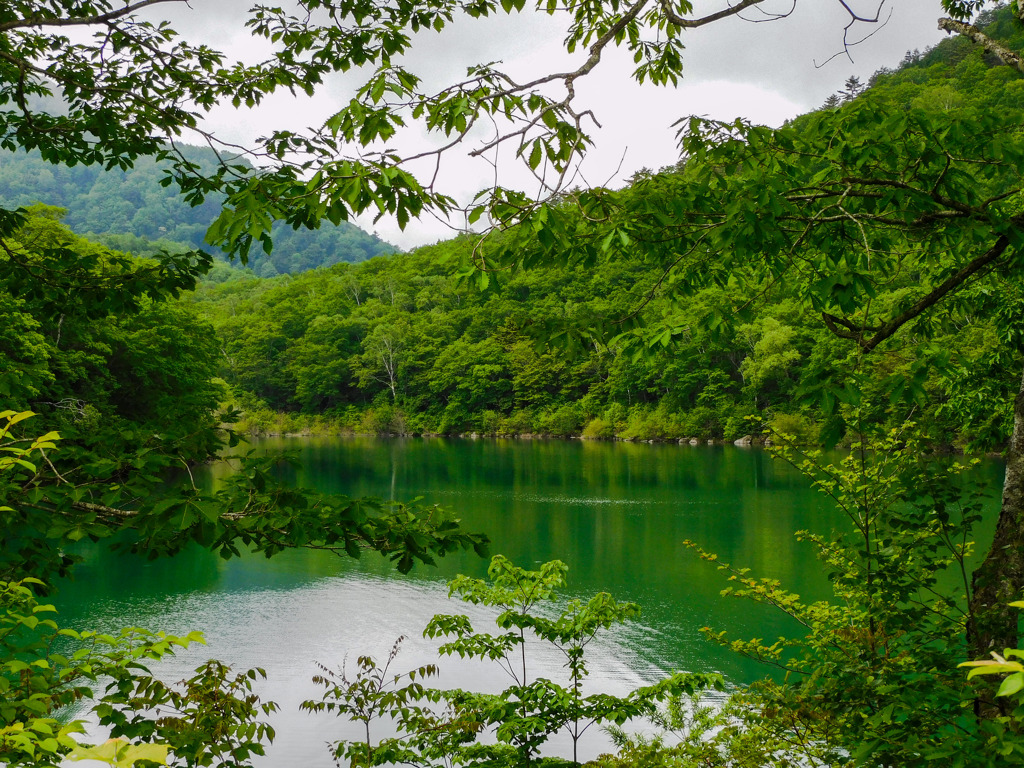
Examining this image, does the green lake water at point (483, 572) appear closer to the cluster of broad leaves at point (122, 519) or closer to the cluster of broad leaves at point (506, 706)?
the cluster of broad leaves at point (122, 519)

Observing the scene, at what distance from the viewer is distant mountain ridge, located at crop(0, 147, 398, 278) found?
130625 millimetres

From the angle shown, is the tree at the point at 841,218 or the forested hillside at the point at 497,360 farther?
the forested hillside at the point at 497,360

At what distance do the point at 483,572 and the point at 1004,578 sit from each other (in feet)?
33.5

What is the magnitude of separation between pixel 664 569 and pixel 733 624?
10.3 feet

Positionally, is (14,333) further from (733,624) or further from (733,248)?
(733,248)

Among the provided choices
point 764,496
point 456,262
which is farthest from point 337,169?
point 764,496

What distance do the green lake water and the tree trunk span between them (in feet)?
4.22

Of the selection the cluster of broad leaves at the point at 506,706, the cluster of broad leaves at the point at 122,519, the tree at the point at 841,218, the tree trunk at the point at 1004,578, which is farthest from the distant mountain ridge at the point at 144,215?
the tree trunk at the point at 1004,578

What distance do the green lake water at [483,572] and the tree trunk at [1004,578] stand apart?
50.7 inches

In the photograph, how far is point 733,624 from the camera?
934 cm

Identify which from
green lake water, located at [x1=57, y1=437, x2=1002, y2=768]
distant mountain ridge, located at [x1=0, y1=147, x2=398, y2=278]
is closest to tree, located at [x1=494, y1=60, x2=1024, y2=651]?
green lake water, located at [x1=57, y1=437, x2=1002, y2=768]

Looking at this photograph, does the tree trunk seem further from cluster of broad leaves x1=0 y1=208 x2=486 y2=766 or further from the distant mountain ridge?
the distant mountain ridge

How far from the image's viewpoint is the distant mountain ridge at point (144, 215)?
130625 millimetres

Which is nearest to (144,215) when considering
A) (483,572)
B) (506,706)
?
(483,572)
